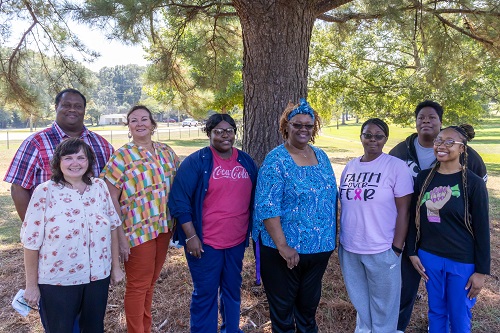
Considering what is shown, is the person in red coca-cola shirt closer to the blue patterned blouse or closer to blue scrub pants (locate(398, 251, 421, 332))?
the blue patterned blouse

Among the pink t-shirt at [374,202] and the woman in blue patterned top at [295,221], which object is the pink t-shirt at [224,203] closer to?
the woman in blue patterned top at [295,221]

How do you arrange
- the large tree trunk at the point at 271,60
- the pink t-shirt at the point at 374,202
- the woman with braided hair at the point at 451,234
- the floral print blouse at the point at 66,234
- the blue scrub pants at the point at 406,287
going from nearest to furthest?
the floral print blouse at the point at 66,234 < the woman with braided hair at the point at 451,234 < the pink t-shirt at the point at 374,202 < the blue scrub pants at the point at 406,287 < the large tree trunk at the point at 271,60

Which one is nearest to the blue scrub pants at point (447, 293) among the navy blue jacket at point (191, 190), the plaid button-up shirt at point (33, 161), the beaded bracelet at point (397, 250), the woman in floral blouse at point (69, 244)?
the beaded bracelet at point (397, 250)

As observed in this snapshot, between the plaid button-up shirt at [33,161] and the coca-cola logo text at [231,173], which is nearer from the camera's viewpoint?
the plaid button-up shirt at [33,161]

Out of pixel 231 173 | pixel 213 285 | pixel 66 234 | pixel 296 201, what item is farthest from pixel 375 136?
pixel 66 234

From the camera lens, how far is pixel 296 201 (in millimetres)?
2445

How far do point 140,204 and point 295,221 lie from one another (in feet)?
3.55

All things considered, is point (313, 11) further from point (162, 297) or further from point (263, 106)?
point (162, 297)

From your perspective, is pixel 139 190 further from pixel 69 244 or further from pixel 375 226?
pixel 375 226

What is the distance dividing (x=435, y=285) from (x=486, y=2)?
4.14m

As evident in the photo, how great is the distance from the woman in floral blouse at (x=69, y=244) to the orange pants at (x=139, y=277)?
0.32 metres

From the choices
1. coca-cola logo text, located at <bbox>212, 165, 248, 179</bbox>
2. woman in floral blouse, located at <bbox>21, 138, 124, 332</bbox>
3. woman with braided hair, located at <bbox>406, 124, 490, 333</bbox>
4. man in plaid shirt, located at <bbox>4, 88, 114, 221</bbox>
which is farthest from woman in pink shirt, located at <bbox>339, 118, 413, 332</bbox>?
man in plaid shirt, located at <bbox>4, 88, 114, 221</bbox>

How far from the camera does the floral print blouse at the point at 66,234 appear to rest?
2104 mm

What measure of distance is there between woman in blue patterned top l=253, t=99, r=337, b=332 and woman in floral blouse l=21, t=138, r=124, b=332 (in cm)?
100
